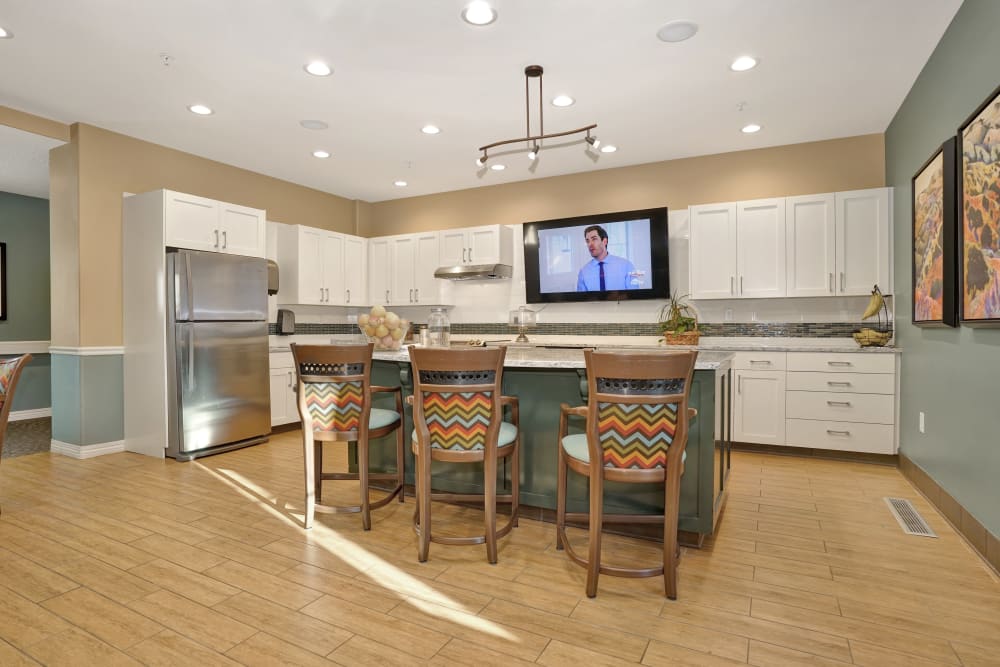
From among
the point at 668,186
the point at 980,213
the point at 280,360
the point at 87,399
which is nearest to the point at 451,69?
the point at 668,186

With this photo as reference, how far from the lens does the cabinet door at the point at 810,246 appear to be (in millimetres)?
4531

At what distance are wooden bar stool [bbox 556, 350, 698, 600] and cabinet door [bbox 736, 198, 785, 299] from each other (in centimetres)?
310

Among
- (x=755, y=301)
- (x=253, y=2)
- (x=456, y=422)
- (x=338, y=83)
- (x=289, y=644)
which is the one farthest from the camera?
(x=755, y=301)

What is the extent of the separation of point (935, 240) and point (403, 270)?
202 inches

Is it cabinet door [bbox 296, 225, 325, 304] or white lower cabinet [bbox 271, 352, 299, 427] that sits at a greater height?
cabinet door [bbox 296, 225, 325, 304]

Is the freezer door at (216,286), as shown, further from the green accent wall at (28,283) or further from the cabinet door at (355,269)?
the green accent wall at (28,283)

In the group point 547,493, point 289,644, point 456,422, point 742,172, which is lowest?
point 289,644

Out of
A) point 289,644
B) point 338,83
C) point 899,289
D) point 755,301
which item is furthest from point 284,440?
point 899,289

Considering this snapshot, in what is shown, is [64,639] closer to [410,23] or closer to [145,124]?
[410,23]

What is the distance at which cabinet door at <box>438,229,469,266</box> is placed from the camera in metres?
6.22

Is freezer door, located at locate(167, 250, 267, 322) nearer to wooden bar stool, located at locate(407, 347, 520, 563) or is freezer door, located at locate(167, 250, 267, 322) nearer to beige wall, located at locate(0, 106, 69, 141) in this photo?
beige wall, located at locate(0, 106, 69, 141)

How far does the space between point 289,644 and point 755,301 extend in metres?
4.70

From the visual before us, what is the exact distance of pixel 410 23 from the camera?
9.79 feet

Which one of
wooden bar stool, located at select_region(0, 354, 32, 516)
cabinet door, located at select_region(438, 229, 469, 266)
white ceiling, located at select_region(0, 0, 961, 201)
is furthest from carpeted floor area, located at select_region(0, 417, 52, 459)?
cabinet door, located at select_region(438, 229, 469, 266)
